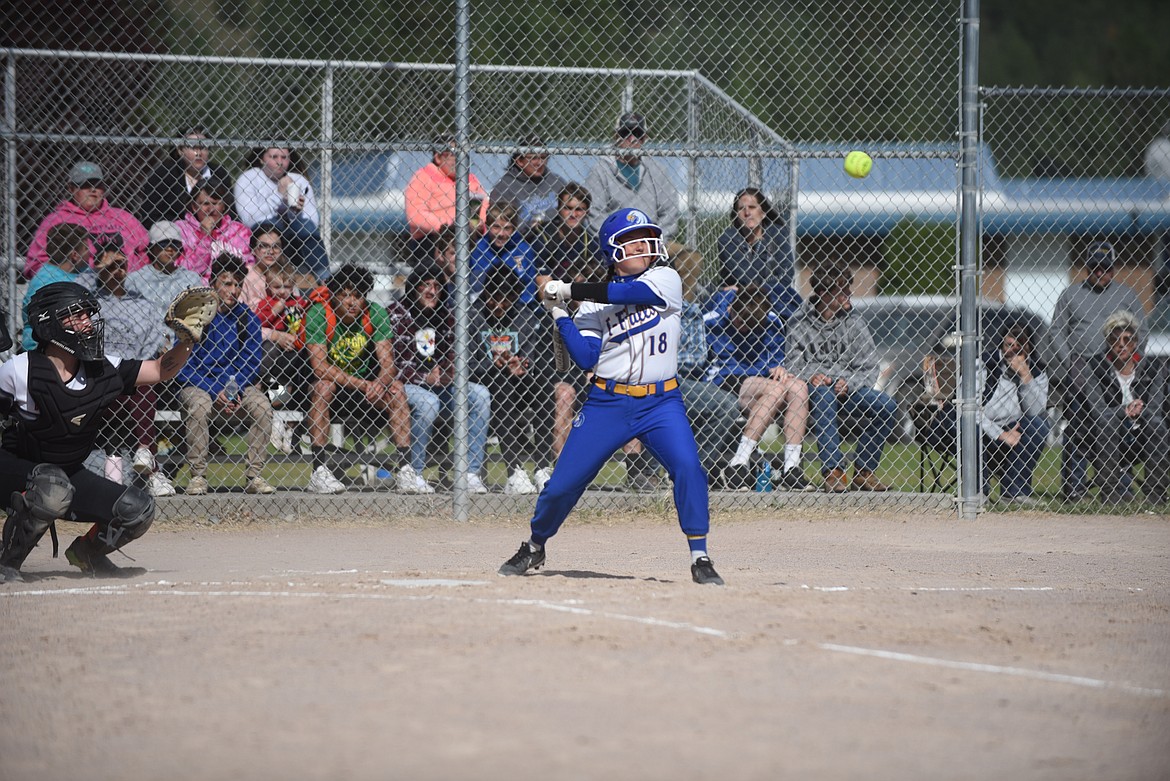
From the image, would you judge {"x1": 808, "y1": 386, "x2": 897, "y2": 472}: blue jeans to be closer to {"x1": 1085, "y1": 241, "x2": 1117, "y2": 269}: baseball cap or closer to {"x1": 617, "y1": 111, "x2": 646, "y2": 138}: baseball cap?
{"x1": 1085, "y1": 241, "x2": 1117, "y2": 269}: baseball cap

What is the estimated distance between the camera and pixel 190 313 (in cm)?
661

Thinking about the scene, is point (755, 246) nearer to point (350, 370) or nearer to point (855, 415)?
point (855, 415)

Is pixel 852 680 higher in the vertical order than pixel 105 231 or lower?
lower

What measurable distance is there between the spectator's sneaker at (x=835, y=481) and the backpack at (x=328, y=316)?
10.9 ft

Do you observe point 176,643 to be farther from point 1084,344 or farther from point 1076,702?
point 1084,344

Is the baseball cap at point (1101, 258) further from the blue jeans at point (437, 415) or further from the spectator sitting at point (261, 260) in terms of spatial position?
the spectator sitting at point (261, 260)

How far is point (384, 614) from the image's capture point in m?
5.44

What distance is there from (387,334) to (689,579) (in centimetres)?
350

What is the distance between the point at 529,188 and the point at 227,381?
2.54 meters

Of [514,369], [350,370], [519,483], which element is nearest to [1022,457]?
[519,483]

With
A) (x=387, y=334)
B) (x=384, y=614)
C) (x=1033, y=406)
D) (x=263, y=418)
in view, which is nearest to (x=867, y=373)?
(x=1033, y=406)

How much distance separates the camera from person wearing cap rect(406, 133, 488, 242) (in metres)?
9.65

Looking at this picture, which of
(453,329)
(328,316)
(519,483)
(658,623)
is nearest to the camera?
(658,623)

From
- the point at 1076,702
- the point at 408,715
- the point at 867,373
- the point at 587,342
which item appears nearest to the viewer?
the point at 408,715
